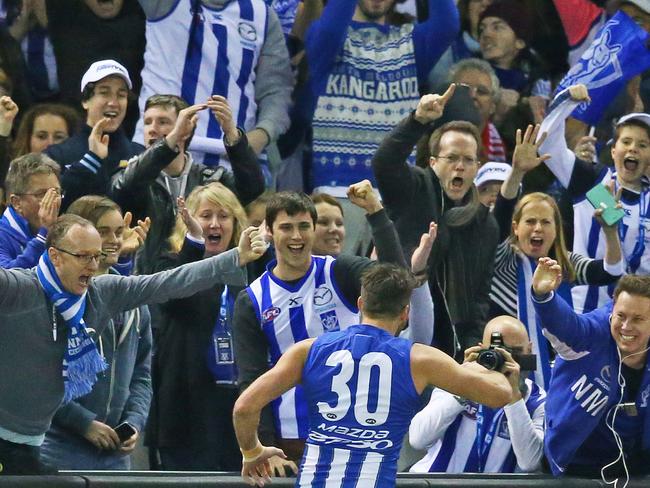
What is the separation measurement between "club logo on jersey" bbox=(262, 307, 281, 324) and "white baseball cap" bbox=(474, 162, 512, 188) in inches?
106

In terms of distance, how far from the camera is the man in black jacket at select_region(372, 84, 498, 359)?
30.9 ft

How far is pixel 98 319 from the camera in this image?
7.94 metres

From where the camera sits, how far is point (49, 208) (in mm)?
8242

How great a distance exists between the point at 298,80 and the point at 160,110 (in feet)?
5.83

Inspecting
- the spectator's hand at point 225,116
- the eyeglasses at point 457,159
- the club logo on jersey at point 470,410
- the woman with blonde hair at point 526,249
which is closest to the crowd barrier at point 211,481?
the club logo on jersey at point 470,410

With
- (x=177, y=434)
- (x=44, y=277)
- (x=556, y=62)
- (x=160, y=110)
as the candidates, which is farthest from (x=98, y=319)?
(x=556, y=62)

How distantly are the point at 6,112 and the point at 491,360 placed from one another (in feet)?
11.7

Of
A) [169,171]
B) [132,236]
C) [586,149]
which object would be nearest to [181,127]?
[169,171]

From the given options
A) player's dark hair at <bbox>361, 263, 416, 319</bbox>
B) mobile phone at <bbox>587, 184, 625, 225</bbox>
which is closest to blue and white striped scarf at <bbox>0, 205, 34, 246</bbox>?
player's dark hair at <bbox>361, 263, 416, 319</bbox>

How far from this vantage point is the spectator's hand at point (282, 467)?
24.6 ft

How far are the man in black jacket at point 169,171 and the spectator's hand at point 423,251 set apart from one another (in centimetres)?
136

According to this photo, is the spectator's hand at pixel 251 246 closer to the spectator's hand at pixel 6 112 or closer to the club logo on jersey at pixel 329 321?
the club logo on jersey at pixel 329 321

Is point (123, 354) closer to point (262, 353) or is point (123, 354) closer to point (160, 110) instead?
point (262, 353)

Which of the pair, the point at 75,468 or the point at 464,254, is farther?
the point at 464,254
